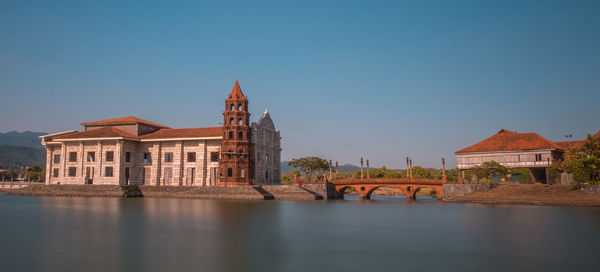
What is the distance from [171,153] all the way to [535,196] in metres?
53.3

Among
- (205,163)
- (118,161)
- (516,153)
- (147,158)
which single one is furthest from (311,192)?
(516,153)

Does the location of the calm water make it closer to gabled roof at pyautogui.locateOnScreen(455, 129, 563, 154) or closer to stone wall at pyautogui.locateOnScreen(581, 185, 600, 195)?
stone wall at pyautogui.locateOnScreen(581, 185, 600, 195)

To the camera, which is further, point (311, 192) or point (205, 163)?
point (205, 163)

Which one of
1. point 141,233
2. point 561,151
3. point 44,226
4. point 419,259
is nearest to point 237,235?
point 141,233

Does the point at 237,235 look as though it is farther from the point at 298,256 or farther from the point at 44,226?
the point at 44,226

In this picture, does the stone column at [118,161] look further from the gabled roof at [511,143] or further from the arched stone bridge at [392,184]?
the gabled roof at [511,143]

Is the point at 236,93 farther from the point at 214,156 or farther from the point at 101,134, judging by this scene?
the point at 101,134

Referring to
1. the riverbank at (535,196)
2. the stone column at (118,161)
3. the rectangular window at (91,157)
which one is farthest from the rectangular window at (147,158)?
the riverbank at (535,196)

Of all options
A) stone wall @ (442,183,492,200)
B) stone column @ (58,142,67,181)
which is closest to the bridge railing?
stone wall @ (442,183,492,200)

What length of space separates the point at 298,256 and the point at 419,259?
510cm

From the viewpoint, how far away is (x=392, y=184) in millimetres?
64812

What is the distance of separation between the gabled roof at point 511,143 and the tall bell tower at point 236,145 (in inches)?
1333

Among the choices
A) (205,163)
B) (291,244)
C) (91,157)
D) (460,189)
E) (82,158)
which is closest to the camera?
(291,244)

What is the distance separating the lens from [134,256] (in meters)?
17.4
